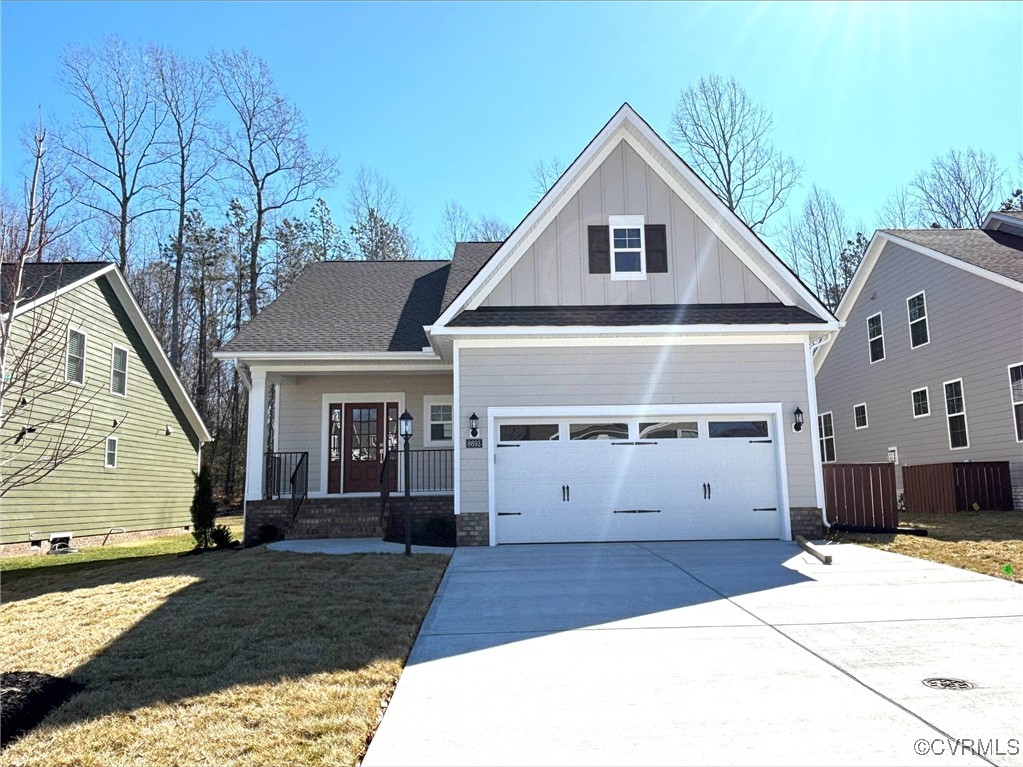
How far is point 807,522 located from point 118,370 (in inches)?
615

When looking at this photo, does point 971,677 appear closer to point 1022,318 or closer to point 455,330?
point 455,330

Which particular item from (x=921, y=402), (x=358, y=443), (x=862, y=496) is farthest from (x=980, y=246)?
(x=358, y=443)

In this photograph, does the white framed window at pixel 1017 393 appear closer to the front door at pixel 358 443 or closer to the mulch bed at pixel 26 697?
the front door at pixel 358 443

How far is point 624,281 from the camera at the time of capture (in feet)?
38.4

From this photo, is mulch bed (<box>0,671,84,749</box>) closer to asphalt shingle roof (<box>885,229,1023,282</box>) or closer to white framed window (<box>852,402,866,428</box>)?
asphalt shingle roof (<box>885,229,1023,282</box>)

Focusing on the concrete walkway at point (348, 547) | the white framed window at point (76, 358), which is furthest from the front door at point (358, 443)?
the white framed window at point (76, 358)

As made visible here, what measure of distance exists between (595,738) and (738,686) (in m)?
1.15

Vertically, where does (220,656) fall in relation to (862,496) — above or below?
below

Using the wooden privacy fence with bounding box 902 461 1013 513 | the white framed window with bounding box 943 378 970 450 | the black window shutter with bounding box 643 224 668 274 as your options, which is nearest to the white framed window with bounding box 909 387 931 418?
the white framed window with bounding box 943 378 970 450

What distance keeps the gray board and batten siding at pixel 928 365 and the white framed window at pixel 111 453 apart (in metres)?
19.5

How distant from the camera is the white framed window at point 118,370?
16.8 metres

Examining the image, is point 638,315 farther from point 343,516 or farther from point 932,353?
point 932,353

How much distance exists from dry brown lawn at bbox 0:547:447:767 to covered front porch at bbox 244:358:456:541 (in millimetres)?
4140

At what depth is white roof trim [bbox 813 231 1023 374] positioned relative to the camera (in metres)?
14.5
